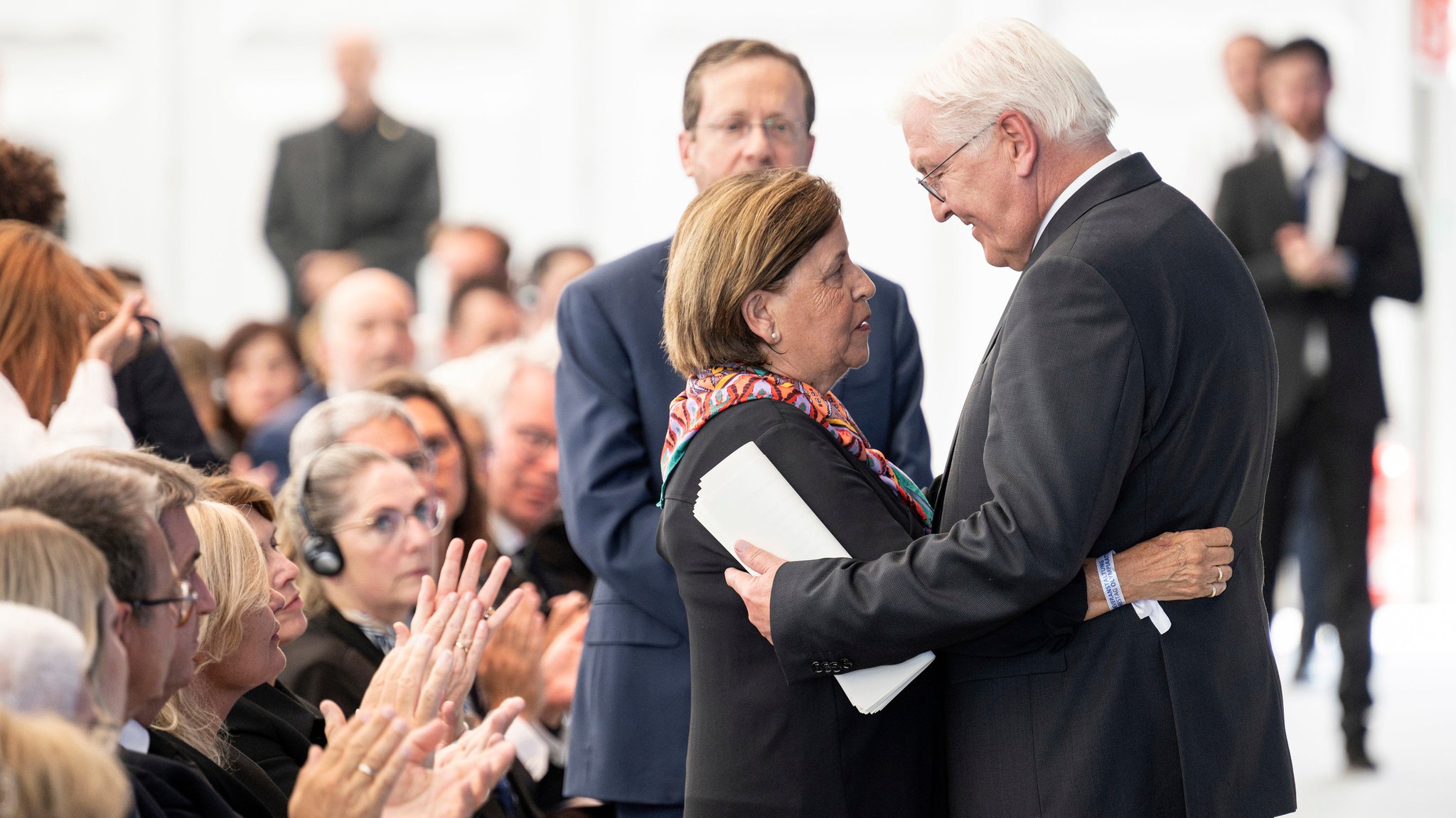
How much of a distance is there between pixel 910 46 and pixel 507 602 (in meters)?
6.17

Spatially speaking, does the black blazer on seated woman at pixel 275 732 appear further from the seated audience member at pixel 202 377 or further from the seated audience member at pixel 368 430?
the seated audience member at pixel 202 377

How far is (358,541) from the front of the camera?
296 cm

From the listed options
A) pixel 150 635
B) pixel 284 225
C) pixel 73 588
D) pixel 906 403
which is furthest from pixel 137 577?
pixel 284 225

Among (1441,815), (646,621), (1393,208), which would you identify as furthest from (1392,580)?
(646,621)

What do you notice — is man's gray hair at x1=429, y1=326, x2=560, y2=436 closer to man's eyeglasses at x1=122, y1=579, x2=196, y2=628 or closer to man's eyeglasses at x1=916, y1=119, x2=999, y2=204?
man's eyeglasses at x1=916, y1=119, x2=999, y2=204

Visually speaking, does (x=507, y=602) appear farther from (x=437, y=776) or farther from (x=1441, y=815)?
(x=1441, y=815)

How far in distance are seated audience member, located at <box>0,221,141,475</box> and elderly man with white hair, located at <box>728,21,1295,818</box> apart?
1.67 metres

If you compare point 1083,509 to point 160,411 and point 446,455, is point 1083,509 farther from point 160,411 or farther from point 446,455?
point 160,411

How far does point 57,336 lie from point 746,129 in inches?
57.7

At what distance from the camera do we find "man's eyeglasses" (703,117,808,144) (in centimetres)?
279

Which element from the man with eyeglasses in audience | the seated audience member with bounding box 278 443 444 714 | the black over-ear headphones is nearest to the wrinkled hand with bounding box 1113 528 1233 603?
the man with eyeglasses in audience

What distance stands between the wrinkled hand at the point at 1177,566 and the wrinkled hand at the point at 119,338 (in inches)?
83.3

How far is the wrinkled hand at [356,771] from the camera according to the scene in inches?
68.9

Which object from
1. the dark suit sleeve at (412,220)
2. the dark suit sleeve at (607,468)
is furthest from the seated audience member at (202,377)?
the dark suit sleeve at (607,468)
